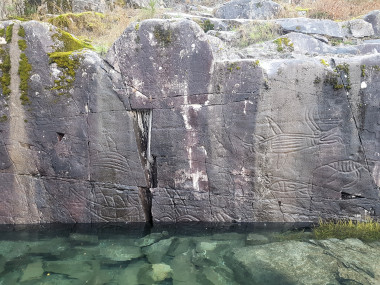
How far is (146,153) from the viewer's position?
538cm

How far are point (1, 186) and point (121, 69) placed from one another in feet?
9.43

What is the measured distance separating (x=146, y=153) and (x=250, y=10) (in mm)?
6447

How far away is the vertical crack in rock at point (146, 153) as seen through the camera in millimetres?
5270

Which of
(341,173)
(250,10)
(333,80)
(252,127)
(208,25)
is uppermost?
(250,10)

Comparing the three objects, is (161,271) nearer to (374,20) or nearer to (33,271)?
(33,271)

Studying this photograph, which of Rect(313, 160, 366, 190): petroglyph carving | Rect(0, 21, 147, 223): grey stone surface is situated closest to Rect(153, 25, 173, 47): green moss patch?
Rect(0, 21, 147, 223): grey stone surface

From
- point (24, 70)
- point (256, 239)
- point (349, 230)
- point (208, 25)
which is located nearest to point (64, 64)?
point (24, 70)

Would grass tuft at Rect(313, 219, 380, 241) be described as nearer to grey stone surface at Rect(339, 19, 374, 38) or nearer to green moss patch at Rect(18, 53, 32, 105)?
grey stone surface at Rect(339, 19, 374, 38)

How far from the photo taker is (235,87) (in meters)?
5.01

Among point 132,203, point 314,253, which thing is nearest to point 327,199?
point 314,253

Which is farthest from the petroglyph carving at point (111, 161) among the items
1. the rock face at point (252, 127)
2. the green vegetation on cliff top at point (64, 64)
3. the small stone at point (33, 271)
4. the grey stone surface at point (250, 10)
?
the grey stone surface at point (250, 10)

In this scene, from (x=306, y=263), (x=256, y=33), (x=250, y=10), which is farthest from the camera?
(x=250, y=10)

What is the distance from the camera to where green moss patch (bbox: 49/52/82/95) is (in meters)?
5.06

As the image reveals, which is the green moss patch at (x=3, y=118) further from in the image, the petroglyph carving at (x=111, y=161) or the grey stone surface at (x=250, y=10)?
the grey stone surface at (x=250, y=10)
